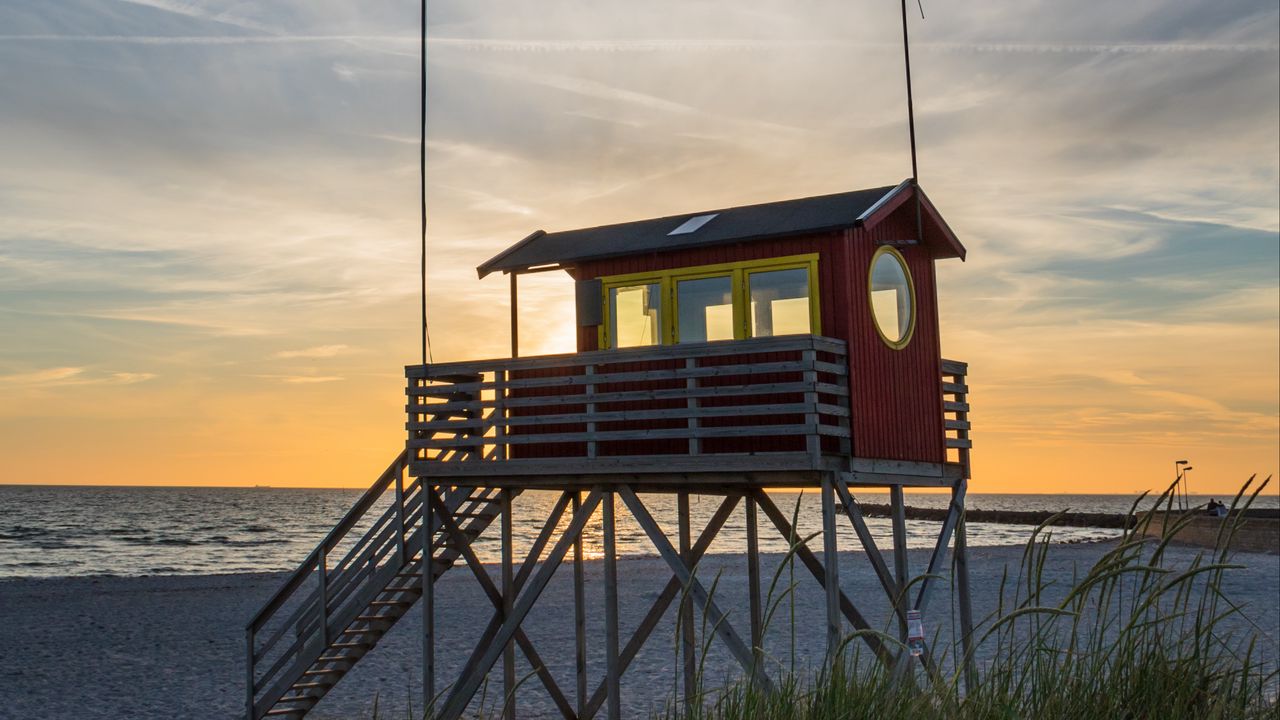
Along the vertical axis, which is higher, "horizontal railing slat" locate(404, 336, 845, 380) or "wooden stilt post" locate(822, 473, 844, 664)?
"horizontal railing slat" locate(404, 336, 845, 380)

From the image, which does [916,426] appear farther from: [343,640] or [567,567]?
[567,567]

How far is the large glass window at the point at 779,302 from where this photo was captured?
1489 centimetres

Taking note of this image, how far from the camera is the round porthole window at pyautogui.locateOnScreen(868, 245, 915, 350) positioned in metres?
15.5

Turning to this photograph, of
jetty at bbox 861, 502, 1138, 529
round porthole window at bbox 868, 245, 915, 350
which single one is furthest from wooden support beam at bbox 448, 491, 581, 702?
jetty at bbox 861, 502, 1138, 529

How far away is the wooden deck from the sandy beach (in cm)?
293

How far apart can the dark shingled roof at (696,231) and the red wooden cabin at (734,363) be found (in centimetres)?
4

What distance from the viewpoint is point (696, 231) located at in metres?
15.9

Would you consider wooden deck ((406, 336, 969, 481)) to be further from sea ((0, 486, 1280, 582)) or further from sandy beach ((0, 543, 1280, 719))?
sea ((0, 486, 1280, 582))

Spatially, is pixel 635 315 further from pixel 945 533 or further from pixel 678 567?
pixel 945 533

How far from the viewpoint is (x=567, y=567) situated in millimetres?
54312

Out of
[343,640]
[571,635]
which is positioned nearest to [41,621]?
[571,635]

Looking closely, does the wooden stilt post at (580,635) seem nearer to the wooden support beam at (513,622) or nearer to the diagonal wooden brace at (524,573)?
the diagonal wooden brace at (524,573)

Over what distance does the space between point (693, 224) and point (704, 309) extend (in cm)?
161

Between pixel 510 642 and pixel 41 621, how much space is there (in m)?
22.0
